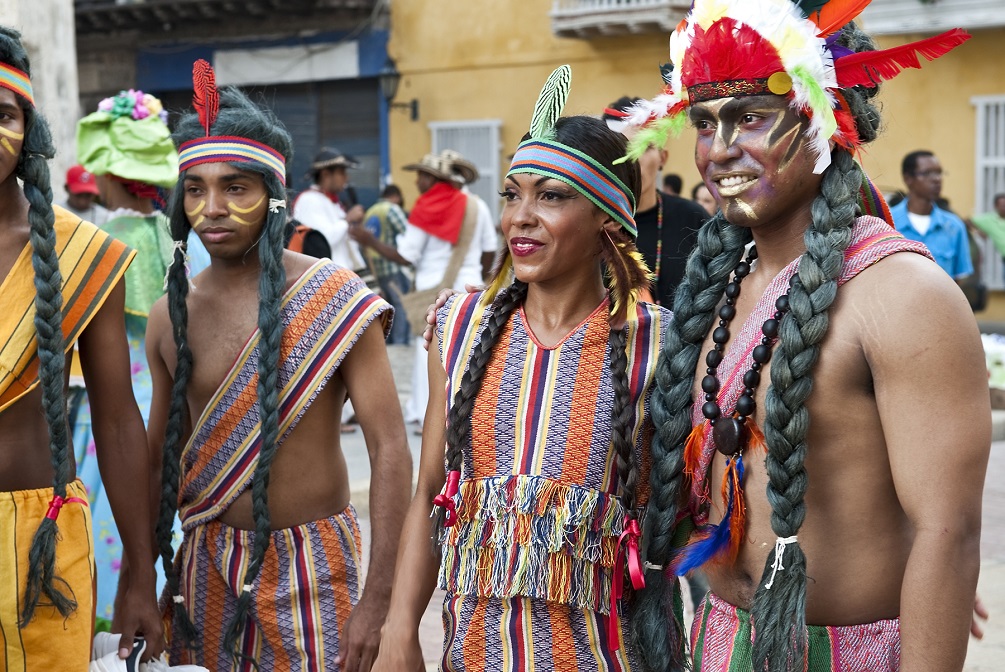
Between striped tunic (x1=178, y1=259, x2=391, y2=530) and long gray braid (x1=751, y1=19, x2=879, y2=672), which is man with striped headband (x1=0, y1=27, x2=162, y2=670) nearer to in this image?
striped tunic (x1=178, y1=259, x2=391, y2=530)

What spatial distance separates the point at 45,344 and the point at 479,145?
1810cm

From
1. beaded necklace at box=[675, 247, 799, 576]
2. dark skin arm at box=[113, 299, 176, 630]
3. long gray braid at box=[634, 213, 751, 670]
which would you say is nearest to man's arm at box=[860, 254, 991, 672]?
beaded necklace at box=[675, 247, 799, 576]

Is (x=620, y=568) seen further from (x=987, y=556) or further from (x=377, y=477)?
(x=987, y=556)

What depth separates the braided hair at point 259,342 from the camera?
3355mm

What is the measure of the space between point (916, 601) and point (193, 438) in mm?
1997

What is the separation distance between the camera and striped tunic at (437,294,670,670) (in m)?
2.74

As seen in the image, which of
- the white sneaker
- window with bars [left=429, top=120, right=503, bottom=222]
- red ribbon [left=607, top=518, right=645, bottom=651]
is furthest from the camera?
window with bars [left=429, top=120, right=503, bottom=222]

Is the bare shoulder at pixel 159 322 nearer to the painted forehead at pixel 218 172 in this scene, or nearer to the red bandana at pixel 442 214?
the painted forehead at pixel 218 172

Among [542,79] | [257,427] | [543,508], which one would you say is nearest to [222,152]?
[257,427]

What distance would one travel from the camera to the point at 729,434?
238 cm

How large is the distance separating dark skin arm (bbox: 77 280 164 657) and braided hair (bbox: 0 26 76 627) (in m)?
0.16

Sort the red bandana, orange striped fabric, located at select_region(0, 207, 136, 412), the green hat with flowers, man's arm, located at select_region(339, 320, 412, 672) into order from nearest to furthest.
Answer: orange striped fabric, located at select_region(0, 207, 136, 412) < man's arm, located at select_region(339, 320, 412, 672) < the green hat with flowers < the red bandana

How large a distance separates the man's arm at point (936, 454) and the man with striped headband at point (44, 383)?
5.79ft

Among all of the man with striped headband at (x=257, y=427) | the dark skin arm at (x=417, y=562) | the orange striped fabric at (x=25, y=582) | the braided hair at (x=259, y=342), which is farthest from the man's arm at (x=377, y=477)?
the orange striped fabric at (x=25, y=582)
